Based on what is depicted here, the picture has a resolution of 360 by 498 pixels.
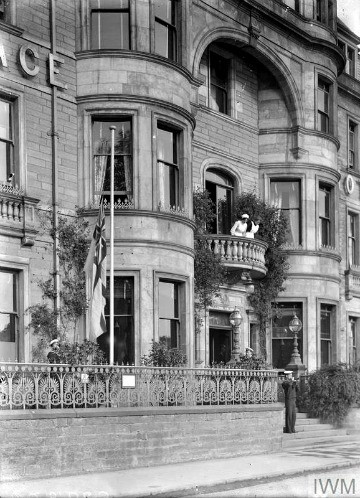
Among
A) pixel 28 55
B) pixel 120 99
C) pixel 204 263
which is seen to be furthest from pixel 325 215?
pixel 28 55

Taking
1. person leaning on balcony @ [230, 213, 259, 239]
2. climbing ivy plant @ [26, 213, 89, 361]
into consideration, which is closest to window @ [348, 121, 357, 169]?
person leaning on balcony @ [230, 213, 259, 239]

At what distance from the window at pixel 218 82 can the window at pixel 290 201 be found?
3.14m

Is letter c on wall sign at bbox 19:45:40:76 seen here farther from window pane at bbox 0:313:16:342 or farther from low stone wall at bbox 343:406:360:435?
low stone wall at bbox 343:406:360:435

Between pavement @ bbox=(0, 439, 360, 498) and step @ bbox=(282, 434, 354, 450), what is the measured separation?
1.71 m

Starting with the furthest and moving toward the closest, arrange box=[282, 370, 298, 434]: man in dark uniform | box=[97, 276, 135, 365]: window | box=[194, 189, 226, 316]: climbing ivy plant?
box=[194, 189, 226, 316]: climbing ivy plant, box=[282, 370, 298, 434]: man in dark uniform, box=[97, 276, 135, 365]: window

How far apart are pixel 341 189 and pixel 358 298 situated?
4.01 metres

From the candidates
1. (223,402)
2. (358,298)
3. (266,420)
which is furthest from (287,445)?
(358,298)

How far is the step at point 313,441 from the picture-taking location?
2340 centimetres

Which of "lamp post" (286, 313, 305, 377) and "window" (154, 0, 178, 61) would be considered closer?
"window" (154, 0, 178, 61)

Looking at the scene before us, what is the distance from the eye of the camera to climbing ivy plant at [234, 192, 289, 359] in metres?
29.7

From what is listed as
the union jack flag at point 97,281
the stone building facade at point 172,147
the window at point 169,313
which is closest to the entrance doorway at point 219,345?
the stone building facade at point 172,147

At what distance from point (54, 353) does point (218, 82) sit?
1319cm

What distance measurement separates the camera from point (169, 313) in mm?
23859

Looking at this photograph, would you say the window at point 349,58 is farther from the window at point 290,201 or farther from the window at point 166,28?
the window at point 166,28
